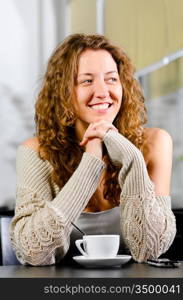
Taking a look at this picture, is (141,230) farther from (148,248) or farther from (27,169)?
(27,169)

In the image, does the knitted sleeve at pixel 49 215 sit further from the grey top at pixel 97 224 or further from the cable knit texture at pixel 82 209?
the grey top at pixel 97 224

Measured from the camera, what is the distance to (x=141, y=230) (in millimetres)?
1548

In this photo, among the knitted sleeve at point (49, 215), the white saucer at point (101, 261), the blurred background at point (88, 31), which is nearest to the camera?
the white saucer at point (101, 261)

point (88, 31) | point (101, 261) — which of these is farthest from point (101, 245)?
point (88, 31)

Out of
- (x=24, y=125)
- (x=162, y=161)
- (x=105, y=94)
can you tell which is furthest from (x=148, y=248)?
(x=24, y=125)

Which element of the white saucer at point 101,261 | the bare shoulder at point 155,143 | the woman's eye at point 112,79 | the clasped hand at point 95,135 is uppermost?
the woman's eye at point 112,79

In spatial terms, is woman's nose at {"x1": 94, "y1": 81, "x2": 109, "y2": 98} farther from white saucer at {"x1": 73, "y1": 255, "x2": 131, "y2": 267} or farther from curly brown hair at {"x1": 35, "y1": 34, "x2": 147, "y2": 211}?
white saucer at {"x1": 73, "y1": 255, "x2": 131, "y2": 267}

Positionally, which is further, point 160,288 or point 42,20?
point 42,20

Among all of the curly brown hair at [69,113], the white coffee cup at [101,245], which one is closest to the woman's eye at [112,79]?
the curly brown hair at [69,113]

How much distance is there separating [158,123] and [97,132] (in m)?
1.33

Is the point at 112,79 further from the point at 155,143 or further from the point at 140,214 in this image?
the point at 140,214

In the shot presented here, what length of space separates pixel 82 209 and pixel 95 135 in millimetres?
270

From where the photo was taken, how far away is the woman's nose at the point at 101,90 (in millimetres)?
1749

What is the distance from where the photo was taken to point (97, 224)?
174 centimetres
